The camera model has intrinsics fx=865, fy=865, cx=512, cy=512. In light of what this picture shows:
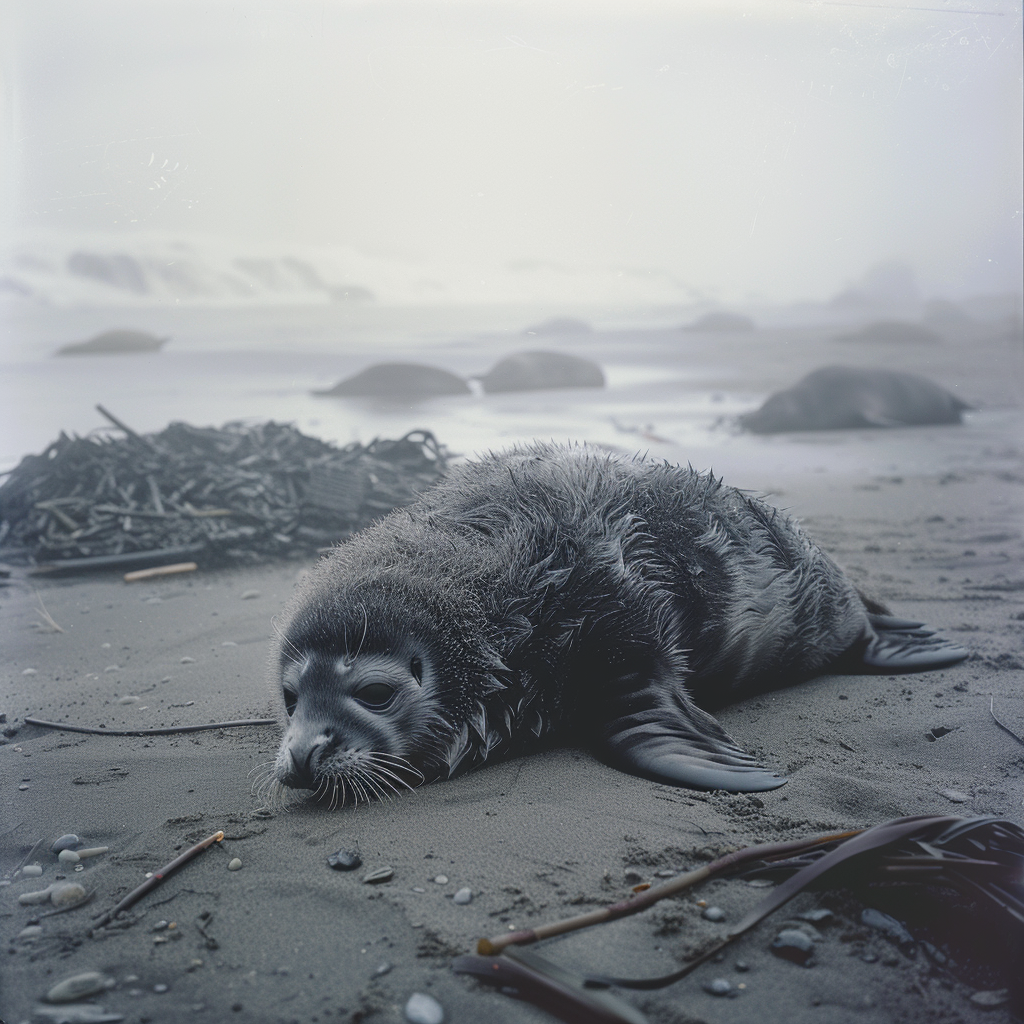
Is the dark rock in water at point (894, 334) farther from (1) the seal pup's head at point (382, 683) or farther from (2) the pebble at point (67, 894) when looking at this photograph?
(2) the pebble at point (67, 894)

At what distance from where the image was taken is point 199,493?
4.29 meters

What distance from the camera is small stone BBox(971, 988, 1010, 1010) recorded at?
1.23 m

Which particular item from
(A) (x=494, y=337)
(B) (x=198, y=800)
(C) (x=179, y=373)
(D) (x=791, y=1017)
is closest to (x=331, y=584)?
(B) (x=198, y=800)

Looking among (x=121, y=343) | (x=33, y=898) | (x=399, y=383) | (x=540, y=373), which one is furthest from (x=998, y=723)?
(x=121, y=343)

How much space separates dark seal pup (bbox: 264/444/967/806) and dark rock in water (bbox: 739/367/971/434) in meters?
0.70

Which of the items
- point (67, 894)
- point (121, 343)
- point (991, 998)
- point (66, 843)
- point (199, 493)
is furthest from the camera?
point (199, 493)

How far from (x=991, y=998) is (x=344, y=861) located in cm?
111

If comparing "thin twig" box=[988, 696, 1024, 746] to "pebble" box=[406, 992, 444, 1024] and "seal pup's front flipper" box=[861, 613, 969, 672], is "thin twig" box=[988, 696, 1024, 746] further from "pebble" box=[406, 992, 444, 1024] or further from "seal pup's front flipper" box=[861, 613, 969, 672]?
"pebble" box=[406, 992, 444, 1024]

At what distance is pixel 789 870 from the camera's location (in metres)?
1.54

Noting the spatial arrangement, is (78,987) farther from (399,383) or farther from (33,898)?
(399,383)

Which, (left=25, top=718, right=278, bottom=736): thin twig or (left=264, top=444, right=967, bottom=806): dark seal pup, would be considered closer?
(left=264, top=444, right=967, bottom=806): dark seal pup

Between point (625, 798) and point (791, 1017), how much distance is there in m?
0.74

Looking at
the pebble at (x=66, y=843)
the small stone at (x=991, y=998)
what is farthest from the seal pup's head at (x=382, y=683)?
the small stone at (x=991, y=998)

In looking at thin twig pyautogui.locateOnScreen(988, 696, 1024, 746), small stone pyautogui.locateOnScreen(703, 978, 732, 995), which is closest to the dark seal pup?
thin twig pyautogui.locateOnScreen(988, 696, 1024, 746)
